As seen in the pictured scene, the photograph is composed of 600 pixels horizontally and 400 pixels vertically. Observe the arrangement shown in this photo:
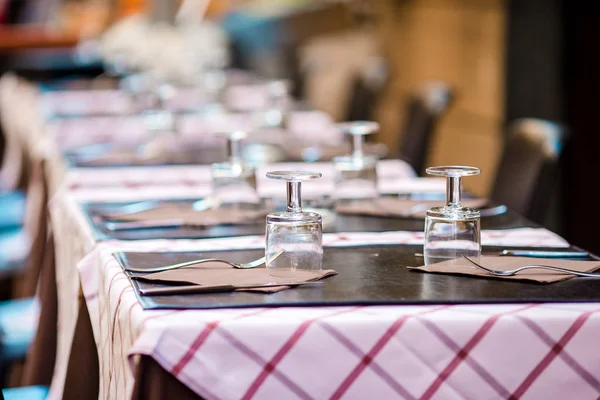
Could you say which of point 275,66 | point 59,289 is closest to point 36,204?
point 59,289

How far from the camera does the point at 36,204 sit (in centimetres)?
317

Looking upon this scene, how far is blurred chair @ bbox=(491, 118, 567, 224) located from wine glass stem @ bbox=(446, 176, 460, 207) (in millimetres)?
825

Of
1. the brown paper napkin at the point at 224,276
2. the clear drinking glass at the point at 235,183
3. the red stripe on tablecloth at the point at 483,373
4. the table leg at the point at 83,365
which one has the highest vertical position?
the clear drinking glass at the point at 235,183

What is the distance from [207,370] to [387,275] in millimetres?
351

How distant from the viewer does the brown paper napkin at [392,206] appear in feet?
6.48

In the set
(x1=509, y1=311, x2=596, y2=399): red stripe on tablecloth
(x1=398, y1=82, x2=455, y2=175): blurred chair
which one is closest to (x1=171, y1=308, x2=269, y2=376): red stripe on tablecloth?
(x1=509, y1=311, x2=596, y2=399): red stripe on tablecloth

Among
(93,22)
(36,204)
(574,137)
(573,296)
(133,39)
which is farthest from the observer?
(93,22)

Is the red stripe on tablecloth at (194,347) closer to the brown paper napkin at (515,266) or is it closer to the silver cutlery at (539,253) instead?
the brown paper napkin at (515,266)

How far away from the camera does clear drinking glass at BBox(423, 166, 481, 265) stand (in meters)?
1.45

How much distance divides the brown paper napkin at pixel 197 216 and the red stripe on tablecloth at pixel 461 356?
0.77 m

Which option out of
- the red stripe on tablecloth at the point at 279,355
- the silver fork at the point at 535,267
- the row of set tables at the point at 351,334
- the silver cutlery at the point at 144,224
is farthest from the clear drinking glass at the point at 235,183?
the red stripe on tablecloth at the point at 279,355

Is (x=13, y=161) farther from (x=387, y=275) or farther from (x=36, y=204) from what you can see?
(x=387, y=275)

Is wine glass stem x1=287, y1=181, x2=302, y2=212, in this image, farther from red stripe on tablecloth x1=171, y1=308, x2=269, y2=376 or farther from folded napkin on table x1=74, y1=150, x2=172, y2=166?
folded napkin on table x1=74, y1=150, x2=172, y2=166

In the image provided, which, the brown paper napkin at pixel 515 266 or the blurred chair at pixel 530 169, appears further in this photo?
the blurred chair at pixel 530 169
